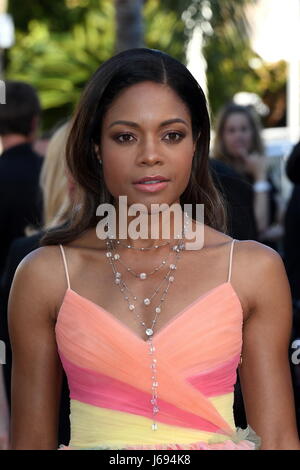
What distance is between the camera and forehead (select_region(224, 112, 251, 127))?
7.91 m

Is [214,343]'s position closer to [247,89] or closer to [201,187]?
[201,187]

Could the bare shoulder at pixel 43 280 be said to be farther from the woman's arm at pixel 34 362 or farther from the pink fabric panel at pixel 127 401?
the pink fabric panel at pixel 127 401

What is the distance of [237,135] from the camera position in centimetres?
784

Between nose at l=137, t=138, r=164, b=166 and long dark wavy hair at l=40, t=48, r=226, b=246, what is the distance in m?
0.20

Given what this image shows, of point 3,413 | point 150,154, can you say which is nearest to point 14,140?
point 3,413

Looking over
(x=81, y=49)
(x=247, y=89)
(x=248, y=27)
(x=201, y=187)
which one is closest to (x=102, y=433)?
(x=201, y=187)

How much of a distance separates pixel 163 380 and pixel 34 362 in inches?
15.2

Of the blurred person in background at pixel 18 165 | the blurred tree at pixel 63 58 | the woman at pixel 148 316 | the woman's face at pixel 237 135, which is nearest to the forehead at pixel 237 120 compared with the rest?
the woman's face at pixel 237 135

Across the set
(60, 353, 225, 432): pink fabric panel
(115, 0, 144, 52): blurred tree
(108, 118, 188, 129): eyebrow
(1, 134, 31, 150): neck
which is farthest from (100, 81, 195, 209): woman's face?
(115, 0, 144, 52): blurred tree

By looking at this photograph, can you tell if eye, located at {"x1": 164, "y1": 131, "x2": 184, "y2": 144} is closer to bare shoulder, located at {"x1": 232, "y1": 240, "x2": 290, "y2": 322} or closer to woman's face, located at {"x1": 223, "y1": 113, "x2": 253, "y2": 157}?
bare shoulder, located at {"x1": 232, "y1": 240, "x2": 290, "y2": 322}

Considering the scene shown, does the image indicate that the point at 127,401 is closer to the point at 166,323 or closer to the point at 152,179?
the point at 166,323

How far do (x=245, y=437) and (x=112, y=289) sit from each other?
22.0 inches

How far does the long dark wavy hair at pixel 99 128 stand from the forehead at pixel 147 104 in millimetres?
18

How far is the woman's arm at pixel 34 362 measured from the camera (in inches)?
119
